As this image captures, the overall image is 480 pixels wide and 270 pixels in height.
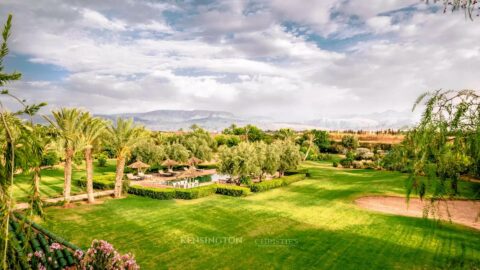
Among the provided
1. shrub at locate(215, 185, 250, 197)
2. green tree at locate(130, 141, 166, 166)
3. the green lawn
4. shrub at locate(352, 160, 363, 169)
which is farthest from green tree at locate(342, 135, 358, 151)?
shrub at locate(215, 185, 250, 197)

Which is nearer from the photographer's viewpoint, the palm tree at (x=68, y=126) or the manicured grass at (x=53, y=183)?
the palm tree at (x=68, y=126)

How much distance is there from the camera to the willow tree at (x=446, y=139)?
4544mm

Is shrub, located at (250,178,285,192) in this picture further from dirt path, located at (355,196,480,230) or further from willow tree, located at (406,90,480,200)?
willow tree, located at (406,90,480,200)

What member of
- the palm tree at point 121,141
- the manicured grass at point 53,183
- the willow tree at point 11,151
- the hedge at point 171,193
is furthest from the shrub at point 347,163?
the willow tree at point 11,151

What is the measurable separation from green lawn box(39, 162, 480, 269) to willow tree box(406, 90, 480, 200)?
8824 millimetres

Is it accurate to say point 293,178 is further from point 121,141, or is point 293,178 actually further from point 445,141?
point 445,141

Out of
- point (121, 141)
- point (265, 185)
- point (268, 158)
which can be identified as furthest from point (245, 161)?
point (121, 141)

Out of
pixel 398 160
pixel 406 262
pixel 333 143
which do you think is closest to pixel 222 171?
pixel 406 262

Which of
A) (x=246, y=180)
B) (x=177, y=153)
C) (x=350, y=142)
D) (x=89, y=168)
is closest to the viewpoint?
(x=89, y=168)

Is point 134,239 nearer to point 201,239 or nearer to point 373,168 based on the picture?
point 201,239

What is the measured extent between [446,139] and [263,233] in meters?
17.1

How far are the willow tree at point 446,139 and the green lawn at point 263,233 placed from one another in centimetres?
882

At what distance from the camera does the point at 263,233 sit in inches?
822

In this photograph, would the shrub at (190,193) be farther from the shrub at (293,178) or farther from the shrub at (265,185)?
the shrub at (293,178)
